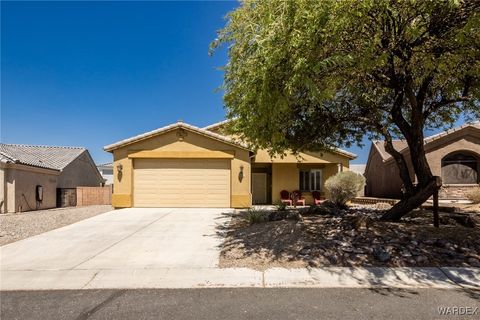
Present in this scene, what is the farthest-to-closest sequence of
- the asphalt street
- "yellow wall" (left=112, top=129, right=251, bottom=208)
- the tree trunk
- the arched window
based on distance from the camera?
the arched window
"yellow wall" (left=112, top=129, right=251, bottom=208)
the tree trunk
the asphalt street

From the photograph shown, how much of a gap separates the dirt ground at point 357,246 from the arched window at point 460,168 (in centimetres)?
1213

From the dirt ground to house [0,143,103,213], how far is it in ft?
47.0

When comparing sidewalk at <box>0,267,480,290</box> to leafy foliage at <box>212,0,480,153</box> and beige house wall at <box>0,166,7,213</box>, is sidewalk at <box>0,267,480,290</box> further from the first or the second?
beige house wall at <box>0,166,7,213</box>

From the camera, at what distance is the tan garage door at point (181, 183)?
15.9 metres

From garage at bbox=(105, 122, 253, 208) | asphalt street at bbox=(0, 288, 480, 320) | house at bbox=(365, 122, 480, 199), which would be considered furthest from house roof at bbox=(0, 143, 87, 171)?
house at bbox=(365, 122, 480, 199)

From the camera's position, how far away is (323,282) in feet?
17.5

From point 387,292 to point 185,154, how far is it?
12.5 metres

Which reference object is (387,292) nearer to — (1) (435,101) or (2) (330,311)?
(2) (330,311)

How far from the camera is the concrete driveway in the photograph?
6531mm

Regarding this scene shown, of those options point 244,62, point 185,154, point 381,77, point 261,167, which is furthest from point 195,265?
point 261,167

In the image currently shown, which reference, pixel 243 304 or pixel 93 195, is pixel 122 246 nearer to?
pixel 243 304

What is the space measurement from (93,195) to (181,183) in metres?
9.56

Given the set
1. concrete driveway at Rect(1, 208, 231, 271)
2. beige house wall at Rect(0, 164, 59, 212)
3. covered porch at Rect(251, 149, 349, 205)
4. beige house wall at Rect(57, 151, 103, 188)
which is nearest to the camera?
concrete driveway at Rect(1, 208, 231, 271)

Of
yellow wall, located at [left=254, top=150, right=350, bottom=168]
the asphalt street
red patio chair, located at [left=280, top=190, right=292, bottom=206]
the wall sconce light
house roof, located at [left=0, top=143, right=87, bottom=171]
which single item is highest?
house roof, located at [left=0, top=143, right=87, bottom=171]
